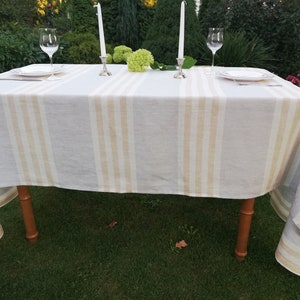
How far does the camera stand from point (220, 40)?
1.61 meters

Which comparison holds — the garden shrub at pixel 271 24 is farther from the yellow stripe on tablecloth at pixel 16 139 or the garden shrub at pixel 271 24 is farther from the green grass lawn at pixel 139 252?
the yellow stripe on tablecloth at pixel 16 139

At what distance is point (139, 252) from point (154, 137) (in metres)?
0.80

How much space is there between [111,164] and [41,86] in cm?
49

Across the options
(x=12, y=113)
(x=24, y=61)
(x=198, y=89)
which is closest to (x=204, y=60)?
(x=24, y=61)

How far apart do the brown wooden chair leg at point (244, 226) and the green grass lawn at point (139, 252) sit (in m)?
0.07

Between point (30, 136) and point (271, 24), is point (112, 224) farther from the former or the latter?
point (271, 24)

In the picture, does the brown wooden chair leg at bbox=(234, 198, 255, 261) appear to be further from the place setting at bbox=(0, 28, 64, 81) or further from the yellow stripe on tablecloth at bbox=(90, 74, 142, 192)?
the place setting at bbox=(0, 28, 64, 81)

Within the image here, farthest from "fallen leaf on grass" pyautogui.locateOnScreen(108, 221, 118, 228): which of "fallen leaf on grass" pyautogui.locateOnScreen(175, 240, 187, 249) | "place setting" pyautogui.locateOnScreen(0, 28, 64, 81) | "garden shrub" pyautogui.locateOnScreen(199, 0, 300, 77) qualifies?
"garden shrub" pyautogui.locateOnScreen(199, 0, 300, 77)

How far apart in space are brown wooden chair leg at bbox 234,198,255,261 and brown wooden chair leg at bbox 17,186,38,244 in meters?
1.13

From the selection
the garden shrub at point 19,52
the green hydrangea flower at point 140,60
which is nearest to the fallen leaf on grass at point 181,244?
the green hydrangea flower at point 140,60

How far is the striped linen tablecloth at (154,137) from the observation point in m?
1.16

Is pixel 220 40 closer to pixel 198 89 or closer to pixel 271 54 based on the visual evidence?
pixel 198 89

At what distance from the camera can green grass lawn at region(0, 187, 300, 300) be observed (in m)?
1.47

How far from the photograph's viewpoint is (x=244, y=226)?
148 centimetres
